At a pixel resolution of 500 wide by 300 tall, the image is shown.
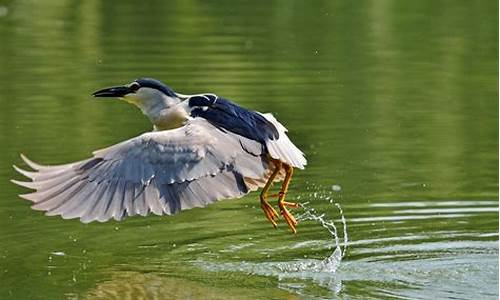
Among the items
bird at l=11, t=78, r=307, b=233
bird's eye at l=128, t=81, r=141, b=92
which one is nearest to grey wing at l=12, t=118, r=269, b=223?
bird at l=11, t=78, r=307, b=233

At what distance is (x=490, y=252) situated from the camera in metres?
10.5

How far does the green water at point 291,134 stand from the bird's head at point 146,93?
1169 mm

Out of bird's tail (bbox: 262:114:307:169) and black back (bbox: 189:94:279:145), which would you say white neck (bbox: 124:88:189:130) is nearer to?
black back (bbox: 189:94:279:145)

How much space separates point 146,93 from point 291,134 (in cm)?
524

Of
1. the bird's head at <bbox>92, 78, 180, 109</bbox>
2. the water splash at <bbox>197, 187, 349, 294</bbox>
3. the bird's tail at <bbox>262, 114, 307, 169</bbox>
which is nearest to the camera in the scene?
the bird's tail at <bbox>262, 114, 307, 169</bbox>

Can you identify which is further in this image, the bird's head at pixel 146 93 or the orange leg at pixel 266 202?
the bird's head at pixel 146 93

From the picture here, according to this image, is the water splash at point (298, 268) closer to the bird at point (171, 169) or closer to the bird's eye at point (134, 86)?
the bird at point (171, 169)

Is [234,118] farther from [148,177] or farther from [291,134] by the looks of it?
[291,134]

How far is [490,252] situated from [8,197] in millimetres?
4244

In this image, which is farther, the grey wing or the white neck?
the white neck

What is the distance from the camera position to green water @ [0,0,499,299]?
986cm

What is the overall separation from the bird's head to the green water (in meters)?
1.17

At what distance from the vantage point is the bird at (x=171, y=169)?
8.60m

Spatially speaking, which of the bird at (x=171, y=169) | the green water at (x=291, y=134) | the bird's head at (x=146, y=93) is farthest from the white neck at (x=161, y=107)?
the green water at (x=291, y=134)
